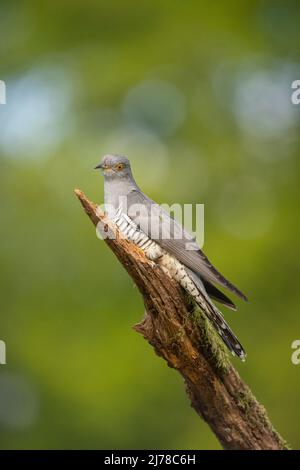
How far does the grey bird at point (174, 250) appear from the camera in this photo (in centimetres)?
429

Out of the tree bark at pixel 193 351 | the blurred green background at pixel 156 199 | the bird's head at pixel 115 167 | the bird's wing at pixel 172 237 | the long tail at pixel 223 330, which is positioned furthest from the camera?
the blurred green background at pixel 156 199

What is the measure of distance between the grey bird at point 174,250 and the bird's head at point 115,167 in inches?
5.4

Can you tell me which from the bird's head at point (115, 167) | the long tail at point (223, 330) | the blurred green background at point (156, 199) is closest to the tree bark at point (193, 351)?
the long tail at point (223, 330)

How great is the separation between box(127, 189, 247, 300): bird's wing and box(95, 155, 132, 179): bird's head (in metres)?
0.34

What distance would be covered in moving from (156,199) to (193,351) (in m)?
4.58

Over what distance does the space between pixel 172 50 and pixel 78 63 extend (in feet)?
5.17

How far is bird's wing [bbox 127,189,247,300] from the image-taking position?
4434 mm

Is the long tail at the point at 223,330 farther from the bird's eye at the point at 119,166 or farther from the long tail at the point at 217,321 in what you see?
the bird's eye at the point at 119,166

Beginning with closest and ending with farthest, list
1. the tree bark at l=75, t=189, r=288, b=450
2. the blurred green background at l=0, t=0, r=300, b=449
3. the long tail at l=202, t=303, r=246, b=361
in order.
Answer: the tree bark at l=75, t=189, r=288, b=450 → the long tail at l=202, t=303, r=246, b=361 → the blurred green background at l=0, t=0, r=300, b=449

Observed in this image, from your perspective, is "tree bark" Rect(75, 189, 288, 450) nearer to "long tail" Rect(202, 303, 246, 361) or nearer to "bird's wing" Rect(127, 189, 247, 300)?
"long tail" Rect(202, 303, 246, 361)

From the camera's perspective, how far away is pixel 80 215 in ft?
30.2

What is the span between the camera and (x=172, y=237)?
456 centimetres

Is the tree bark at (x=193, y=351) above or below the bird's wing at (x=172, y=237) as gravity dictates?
below

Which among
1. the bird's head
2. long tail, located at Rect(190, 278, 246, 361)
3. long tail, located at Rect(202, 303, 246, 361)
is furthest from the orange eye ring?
long tail, located at Rect(202, 303, 246, 361)
